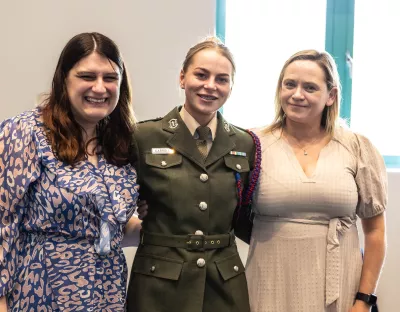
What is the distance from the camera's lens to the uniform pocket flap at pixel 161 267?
5.71ft

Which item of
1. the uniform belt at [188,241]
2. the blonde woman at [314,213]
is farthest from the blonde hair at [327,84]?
the uniform belt at [188,241]

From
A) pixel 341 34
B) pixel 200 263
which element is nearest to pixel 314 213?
pixel 200 263

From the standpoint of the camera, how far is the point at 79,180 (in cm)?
156

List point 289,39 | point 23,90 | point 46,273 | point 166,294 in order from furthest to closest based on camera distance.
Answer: point 289,39 → point 23,90 → point 166,294 → point 46,273

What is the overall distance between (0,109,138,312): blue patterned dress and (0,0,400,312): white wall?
142 centimetres

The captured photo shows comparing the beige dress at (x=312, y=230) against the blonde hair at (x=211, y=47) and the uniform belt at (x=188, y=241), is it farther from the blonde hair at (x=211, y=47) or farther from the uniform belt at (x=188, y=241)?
the blonde hair at (x=211, y=47)

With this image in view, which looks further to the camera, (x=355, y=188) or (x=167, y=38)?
(x=167, y=38)

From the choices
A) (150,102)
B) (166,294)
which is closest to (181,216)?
(166,294)

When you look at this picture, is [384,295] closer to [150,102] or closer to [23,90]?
[150,102]

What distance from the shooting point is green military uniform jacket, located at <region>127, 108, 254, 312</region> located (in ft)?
5.76

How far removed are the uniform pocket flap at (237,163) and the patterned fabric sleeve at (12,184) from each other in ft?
2.15

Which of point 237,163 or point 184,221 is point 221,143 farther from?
point 184,221

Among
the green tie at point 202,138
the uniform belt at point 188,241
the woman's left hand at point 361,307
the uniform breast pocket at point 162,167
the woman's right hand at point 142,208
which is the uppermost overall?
the green tie at point 202,138

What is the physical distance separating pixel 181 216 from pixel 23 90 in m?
1.57
